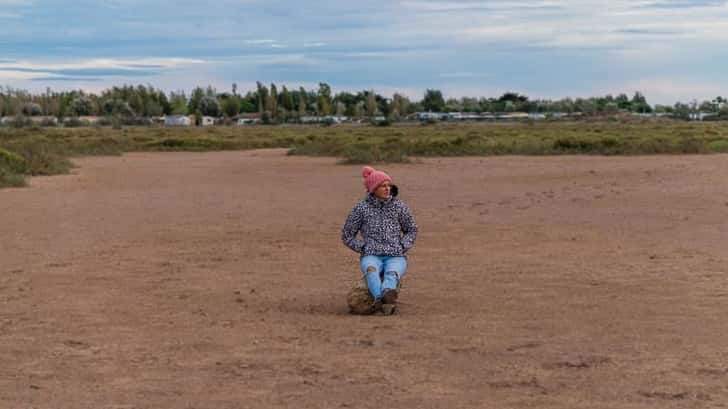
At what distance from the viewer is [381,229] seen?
982 cm

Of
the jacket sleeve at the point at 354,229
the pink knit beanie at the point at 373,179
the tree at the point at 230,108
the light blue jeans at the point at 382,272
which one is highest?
the pink knit beanie at the point at 373,179

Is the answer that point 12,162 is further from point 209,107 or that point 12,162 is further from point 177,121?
point 209,107

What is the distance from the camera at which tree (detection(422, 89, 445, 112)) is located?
158 m

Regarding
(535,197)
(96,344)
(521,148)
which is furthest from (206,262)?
(521,148)

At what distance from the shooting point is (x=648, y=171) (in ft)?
101

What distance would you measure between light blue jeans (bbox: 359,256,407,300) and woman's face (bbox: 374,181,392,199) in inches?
19.9

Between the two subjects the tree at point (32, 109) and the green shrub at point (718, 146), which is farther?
the tree at point (32, 109)

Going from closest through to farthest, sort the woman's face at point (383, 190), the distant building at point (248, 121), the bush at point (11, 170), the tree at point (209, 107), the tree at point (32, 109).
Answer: the woman's face at point (383, 190) → the bush at point (11, 170) → the distant building at point (248, 121) → the tree at point (32, 109) → the tree at point (209, 107)

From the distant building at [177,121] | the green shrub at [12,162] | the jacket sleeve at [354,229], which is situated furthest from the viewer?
the distant building at [177,121]

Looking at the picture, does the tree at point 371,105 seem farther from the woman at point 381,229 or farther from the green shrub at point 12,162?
the woman at point 381,229

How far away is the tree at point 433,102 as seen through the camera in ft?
518

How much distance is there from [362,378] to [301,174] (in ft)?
85.8

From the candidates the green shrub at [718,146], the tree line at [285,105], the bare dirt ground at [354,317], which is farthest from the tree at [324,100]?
the bare dirt ground at [354,317]

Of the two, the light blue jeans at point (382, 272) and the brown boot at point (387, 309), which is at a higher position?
the light blue jeans at point (382, 272)
